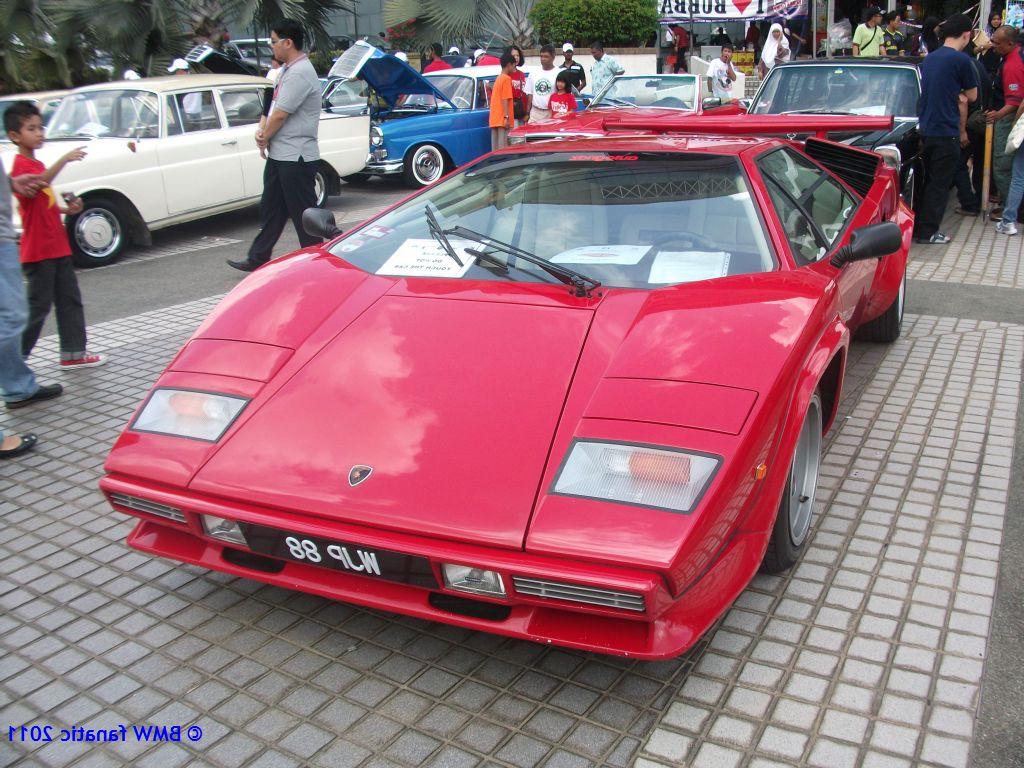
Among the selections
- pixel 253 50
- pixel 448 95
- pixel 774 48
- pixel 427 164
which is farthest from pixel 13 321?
pixel 253 50

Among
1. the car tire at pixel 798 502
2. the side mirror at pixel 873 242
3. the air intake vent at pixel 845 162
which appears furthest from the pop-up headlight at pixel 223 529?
the air intake vent at pixel 845 162

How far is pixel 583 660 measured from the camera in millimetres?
2576

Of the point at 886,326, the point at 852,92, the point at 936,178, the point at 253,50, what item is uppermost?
the point at 253,50

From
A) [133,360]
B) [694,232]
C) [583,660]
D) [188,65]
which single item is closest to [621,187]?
[694,232]

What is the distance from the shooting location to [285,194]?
21.7 ft

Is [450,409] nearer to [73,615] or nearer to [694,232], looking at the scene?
[694,232]

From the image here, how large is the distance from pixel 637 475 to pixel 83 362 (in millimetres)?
4189

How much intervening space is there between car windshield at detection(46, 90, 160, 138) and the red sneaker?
380cm

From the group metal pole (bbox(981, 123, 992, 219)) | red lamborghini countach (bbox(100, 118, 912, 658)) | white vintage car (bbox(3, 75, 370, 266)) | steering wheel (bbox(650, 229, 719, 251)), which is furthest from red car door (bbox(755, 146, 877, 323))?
white vintage car (bbox(3, 75, 370, 266))

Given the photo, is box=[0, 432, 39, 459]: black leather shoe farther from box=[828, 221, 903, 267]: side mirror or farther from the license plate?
box=[828, 221, 903, 267]: side mirror

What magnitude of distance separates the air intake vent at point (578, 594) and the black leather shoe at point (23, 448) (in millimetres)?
3003

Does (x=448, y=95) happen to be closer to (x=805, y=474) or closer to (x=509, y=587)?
(x=805, y=474)

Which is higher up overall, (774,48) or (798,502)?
(774,48)

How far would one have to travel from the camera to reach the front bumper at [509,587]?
6.98 ft
